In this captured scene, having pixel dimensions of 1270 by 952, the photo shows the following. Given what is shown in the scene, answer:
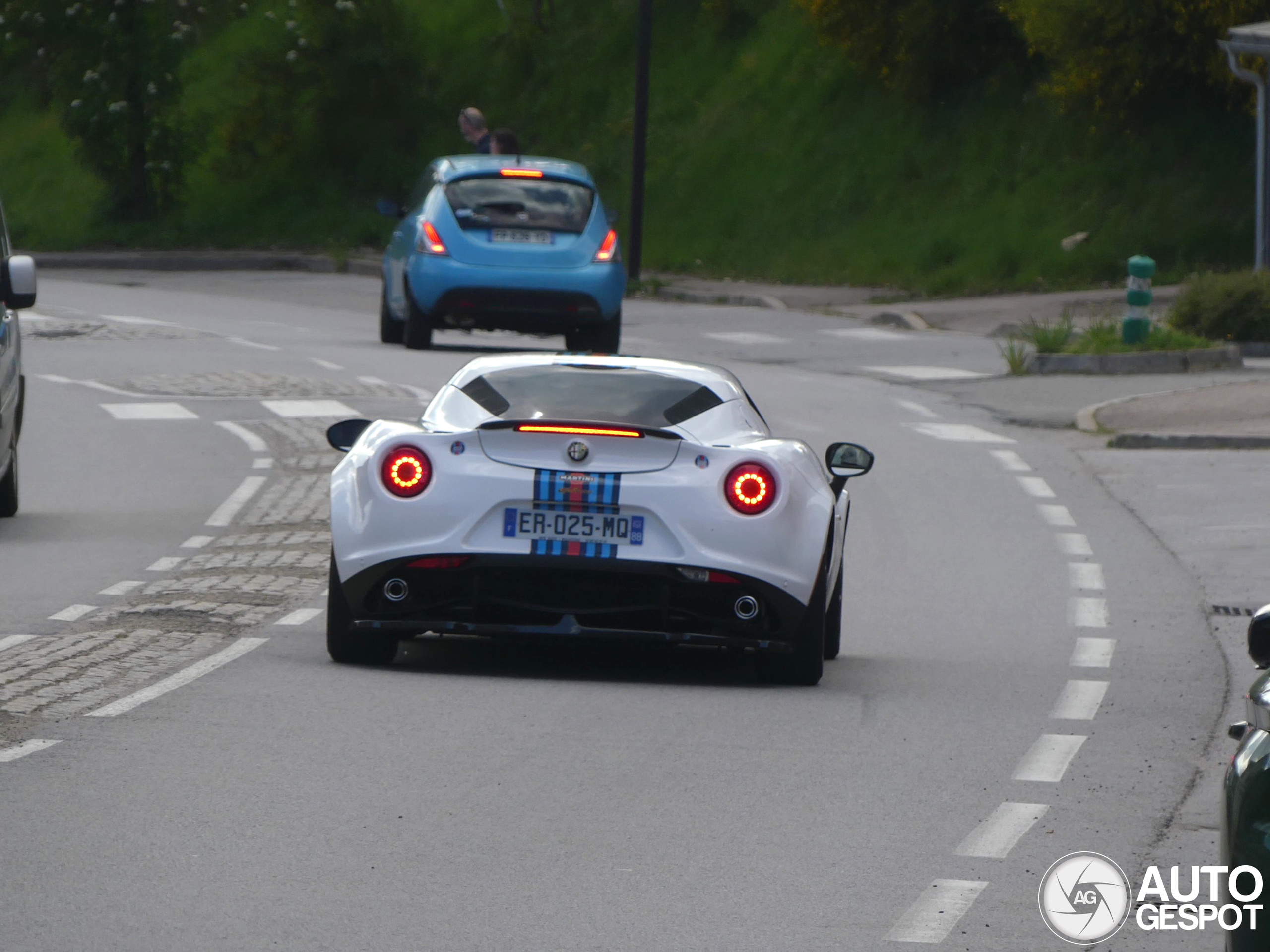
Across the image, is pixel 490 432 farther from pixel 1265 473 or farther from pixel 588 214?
pixel 588 214

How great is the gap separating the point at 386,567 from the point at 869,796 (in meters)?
2.42

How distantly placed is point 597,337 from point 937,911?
18463 millimetres

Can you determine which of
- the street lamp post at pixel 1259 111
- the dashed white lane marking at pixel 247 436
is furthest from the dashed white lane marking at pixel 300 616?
the street lamp post at pixel 1259 111

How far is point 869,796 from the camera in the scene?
718cm

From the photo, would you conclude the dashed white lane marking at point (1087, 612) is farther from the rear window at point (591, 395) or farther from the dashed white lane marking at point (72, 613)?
the dashed white lane marking at point (72, 613)

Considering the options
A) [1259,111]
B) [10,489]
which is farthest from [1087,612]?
[1259,111]

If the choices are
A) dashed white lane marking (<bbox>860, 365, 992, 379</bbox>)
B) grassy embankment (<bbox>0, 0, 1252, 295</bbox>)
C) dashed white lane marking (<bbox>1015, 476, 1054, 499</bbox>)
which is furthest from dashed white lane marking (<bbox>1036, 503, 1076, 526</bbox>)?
grassy embankment (<bbox>0, 0, 1252, 295</bbox>)

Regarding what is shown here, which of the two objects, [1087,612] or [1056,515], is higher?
[1087,612]

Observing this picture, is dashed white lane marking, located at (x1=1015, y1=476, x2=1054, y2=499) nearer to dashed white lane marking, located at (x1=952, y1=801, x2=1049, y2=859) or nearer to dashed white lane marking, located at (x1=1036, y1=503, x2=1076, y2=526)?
dashed white lane marking, located at (x1=1036, y1=503, x2=1076, y2=526)

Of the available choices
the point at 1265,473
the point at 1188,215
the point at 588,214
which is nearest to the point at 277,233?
the point at 1188,215

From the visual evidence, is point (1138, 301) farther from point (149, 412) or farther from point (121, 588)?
point (121, 588)

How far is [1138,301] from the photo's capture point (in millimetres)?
23953

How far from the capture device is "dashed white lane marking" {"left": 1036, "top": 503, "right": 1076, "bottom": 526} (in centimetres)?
1433

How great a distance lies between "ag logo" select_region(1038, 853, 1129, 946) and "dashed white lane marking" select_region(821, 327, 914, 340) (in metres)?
21.7
